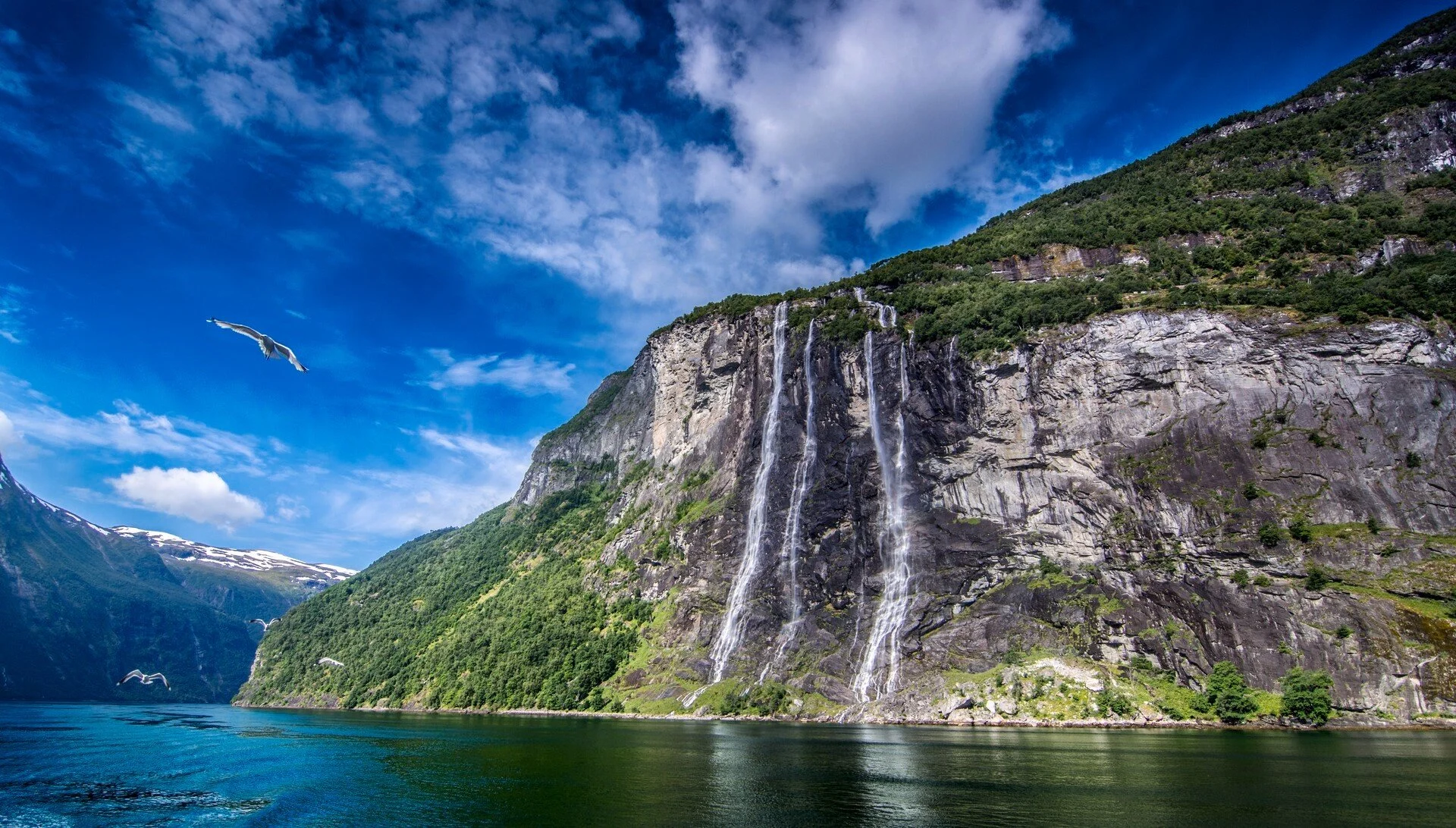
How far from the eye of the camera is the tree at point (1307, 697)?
5012 centimetres

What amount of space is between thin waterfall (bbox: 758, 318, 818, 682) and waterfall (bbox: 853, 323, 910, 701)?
788 cm

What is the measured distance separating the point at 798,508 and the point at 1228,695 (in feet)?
150

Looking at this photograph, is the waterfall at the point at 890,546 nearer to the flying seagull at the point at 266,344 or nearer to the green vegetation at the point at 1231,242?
the green vegetation at the point at 1231,242

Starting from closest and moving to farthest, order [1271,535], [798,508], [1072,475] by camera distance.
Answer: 1. [1271,535]
2. [1072,475]
3. [798,508]

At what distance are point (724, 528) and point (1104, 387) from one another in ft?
156

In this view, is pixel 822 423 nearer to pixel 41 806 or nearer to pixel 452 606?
pixel 41 806

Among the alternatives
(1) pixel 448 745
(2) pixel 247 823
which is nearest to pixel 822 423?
(1) pixel 448 745

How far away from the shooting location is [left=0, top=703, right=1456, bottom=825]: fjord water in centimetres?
2319

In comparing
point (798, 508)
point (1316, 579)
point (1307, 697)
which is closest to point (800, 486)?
point (798, 508)

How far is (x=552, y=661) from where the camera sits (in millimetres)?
90250

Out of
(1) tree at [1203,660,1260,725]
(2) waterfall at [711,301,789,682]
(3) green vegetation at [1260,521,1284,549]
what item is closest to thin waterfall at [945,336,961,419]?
(2) waterfall at [711,301,789,682]

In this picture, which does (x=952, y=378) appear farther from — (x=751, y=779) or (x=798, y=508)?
(x=751, y=779)

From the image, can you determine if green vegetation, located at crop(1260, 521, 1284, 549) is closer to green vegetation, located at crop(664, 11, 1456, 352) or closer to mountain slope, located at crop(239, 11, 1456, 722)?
mountain slope, located at crop(239, 11, 1456, 722)

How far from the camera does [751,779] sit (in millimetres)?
30781
